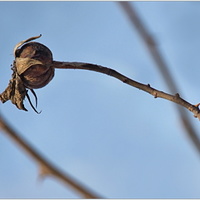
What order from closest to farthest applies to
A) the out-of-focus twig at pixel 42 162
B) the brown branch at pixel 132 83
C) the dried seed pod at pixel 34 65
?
the out-of-focus twig at pixel 42 162 < the brown branch at pixel 132 83 < the dried seed pod at pixel 34 65

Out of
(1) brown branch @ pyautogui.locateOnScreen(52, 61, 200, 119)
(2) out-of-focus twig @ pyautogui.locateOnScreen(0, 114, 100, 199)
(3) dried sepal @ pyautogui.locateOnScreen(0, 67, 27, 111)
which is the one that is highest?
(1) brown branch @ pyautogui.locateOnScreen(52, 61, 200, 119)

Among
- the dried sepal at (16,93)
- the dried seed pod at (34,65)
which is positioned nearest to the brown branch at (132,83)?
the dried seed pod at (34,65)

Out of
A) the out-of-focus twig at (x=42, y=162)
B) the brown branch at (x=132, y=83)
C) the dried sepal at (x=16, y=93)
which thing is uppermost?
the brown branch at (x=132, y=83)

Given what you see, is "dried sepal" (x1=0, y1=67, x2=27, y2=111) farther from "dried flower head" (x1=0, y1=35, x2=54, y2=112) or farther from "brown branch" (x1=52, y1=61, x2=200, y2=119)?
"brown branch" (x1=52, y1=61, x2=200, y2=119)

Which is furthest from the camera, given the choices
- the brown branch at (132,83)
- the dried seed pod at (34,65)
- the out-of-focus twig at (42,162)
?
the dried seed pod at (34,65)

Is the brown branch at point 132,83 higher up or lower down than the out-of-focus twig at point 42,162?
higher up

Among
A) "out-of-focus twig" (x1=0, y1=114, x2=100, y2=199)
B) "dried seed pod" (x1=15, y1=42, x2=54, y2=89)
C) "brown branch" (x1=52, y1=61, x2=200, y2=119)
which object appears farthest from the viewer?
"dried seed pod" (x1=15, y1=42, x2=54, y2=89)

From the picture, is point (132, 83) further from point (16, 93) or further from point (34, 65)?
point (16, 93)

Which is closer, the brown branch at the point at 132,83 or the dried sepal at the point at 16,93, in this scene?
the brown branch at the point at 132,83

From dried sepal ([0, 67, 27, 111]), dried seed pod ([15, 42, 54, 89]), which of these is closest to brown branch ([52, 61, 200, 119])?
dried seed pod ([15, 42, 54, 89])

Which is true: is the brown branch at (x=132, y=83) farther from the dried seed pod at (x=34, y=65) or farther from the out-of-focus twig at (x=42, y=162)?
the out-of-focus twig at (x=42, y=162)
